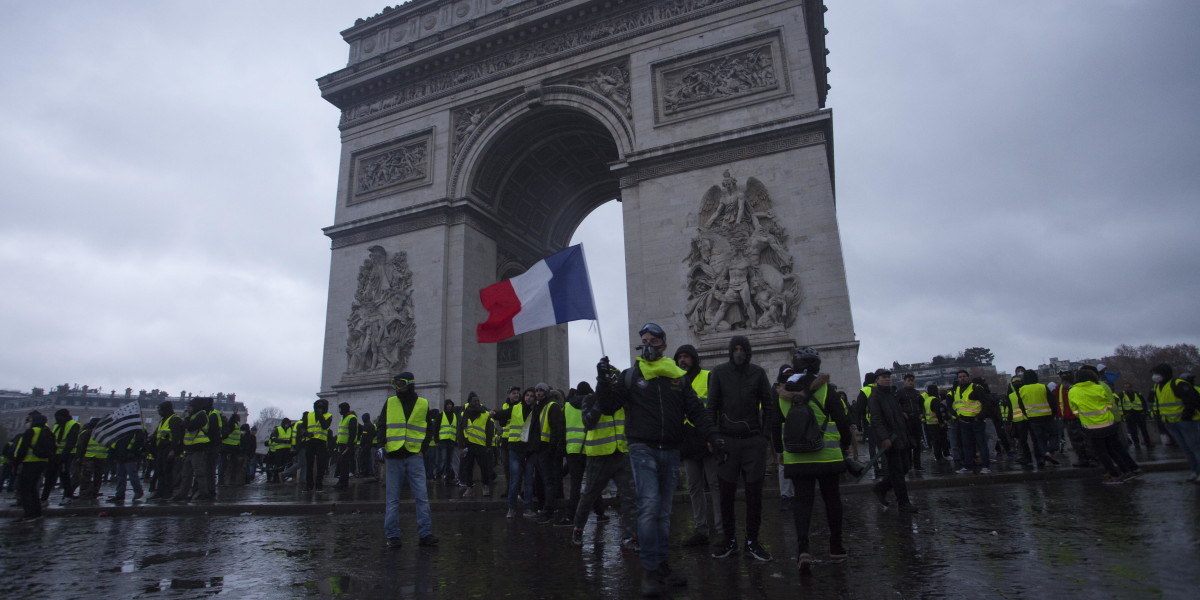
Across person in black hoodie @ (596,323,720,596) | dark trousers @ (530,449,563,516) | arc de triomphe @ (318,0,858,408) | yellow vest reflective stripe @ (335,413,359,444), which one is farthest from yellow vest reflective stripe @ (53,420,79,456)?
person in black hoodie @ (596,323,720,596)

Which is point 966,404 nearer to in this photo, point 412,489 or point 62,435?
point 412,489

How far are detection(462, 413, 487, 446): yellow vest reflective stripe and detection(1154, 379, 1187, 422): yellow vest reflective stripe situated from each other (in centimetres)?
947

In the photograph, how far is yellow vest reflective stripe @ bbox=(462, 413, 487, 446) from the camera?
432 inches

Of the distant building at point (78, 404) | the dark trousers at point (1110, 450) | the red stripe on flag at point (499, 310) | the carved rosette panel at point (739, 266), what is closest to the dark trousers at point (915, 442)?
the dark trousers at point (1110, 450)

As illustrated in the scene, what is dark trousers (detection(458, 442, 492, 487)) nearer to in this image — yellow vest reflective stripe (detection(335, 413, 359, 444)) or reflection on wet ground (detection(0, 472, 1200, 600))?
yellow vest reflective stripe (detection(335, 413, 359, 444))

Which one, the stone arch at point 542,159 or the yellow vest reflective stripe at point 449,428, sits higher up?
the stone arch at point 542,159

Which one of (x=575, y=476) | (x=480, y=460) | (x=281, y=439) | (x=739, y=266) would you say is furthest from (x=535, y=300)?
(x=281, y=439)

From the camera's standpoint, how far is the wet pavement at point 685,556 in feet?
12.3

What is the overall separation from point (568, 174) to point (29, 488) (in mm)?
18986

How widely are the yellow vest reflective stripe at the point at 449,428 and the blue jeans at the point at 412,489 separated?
5.74 metres

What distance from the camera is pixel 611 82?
64.3ft

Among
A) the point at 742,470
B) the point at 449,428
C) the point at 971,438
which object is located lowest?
the point at 742,470

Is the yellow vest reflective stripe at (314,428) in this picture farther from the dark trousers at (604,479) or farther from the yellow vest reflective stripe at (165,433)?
the dark trousers at (604,479)

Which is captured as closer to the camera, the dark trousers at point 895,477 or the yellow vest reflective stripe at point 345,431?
the dark trousers at point 895,477
